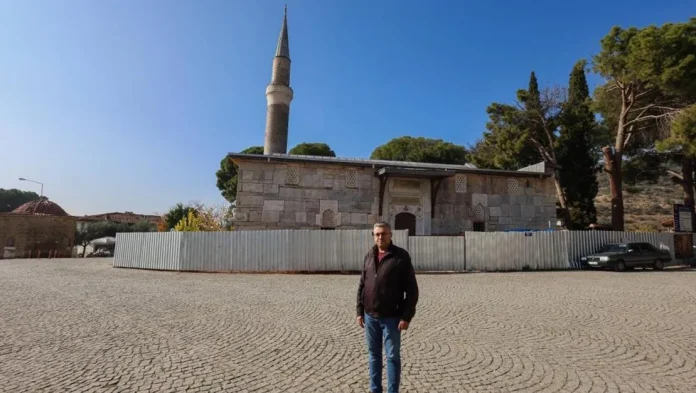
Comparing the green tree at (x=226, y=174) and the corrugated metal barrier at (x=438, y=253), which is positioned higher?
the green tree at (x=226, y=174)

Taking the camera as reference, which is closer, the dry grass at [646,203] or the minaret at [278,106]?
the minaret at [278,106]

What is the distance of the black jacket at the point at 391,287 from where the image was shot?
3318 mm

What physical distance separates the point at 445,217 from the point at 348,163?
6.30 meters

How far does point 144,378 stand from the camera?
3.88 metres

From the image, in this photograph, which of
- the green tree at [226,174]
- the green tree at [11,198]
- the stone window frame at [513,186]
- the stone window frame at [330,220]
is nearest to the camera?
the stone window frame at [330,220]

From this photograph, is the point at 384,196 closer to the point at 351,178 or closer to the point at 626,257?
the point at 351,178

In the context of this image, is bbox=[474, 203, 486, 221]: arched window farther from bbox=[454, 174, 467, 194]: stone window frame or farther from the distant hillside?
the distant hillside

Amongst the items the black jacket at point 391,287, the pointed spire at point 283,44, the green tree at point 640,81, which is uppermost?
the pointed spire at point 283,44

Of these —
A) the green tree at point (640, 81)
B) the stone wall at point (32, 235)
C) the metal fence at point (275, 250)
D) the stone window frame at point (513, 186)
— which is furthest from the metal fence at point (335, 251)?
the stone wall at point (32, 235)

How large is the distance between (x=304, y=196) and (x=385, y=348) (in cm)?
1634

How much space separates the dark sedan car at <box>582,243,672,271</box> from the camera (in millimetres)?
15641

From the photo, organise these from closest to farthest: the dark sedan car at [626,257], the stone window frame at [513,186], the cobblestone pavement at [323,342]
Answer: the cobblestone pavement at [323,342] < the dark sedan car at [626,257] < the stone window frame at [513,186]

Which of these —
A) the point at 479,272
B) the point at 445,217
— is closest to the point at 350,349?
the point at 479,272

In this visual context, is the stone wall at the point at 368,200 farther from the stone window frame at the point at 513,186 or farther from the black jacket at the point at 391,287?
the black jacket at the point at 391,287
